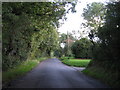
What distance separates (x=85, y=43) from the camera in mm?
59188

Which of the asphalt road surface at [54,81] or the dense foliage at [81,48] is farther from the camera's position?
the dense foliage at [81,48]

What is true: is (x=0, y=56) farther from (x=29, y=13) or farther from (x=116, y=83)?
(x=116, y=83)

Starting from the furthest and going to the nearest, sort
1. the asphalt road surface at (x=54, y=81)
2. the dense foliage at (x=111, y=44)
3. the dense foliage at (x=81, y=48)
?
the dense foliage at (x=81, y=48), the dense foliage at (x=111, y=44), the asphalt road surface at (x=54, y=81)

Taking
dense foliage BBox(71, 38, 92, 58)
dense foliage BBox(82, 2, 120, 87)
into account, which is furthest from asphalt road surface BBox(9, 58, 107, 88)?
Answer: dense foliage BBox(71, 38, 92, 58)

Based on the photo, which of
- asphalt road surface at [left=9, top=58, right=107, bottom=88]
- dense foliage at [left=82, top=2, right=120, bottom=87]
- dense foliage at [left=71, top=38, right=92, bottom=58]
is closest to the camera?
asphalt road surface at [left=9, top=58, right=107, bottom=88]

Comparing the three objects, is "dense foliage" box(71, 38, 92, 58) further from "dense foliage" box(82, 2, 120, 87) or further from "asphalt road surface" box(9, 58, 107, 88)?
"dense foliage" box(82, 2, 120, 87)

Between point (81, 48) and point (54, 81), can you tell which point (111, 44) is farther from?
point (81, 48)

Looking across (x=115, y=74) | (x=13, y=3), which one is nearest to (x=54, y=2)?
(x=13, y=3)

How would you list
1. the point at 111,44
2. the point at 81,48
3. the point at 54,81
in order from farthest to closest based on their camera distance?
the point at 81,48 < the point at 54,81 < the point at 111,44

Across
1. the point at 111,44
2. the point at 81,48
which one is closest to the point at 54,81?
the point at 111,44

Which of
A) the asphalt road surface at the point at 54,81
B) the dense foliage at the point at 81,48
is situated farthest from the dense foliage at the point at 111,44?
the dense foliage at the point at 81,48

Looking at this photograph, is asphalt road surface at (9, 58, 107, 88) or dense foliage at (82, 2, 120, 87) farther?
dense foliage at (82, 2, 120, 87)

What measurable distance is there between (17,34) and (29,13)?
2868 millimetres

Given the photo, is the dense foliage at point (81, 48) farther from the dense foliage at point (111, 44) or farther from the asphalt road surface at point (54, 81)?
the dense foliage at point (111, 44)
